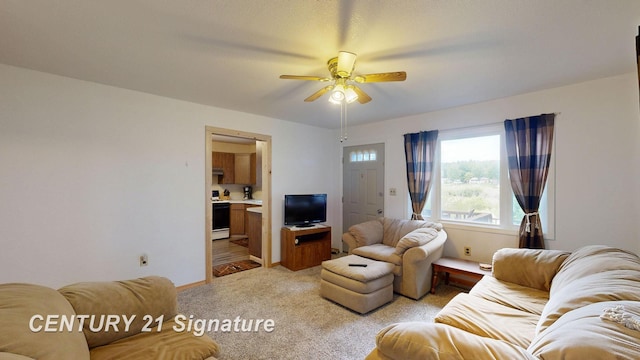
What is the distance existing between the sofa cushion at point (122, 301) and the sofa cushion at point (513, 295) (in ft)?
8.12

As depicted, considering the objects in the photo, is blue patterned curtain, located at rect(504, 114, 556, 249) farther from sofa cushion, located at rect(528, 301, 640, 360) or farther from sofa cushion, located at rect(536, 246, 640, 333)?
sofa cushion, located at rect(528, 301, 640, 360)

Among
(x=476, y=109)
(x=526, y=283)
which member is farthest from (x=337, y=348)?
(x=476, y=109)

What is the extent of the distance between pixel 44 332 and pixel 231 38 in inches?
77.4

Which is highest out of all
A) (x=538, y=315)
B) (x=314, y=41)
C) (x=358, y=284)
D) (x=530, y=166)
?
(x=314, y=41)

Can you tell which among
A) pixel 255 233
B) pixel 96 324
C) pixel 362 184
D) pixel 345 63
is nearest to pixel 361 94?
pixel 345 63

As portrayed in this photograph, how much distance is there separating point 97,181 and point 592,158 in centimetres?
537

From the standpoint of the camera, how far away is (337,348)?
2.22 metres

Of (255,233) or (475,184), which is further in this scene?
(255,233)

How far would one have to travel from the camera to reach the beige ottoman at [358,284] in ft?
9.13

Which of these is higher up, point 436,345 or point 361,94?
point 361,94

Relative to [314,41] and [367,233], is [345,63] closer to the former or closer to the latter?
[314,41]

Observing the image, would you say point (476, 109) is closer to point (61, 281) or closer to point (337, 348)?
point (337, 348)

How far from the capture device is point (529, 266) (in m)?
2.41

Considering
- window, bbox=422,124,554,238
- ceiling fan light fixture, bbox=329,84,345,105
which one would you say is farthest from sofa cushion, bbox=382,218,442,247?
ceiling fan light fixture, bbox=329,84,345,105
